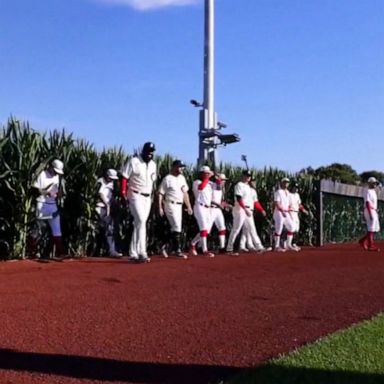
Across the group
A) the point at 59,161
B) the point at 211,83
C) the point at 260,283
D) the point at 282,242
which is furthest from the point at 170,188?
the point at 211,83

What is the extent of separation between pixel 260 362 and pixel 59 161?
8319mm

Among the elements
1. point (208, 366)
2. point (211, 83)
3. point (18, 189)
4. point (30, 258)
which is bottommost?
point (208, 366)

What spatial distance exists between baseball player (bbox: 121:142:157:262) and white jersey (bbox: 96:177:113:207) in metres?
1.51

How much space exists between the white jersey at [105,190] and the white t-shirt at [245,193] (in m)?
3.76

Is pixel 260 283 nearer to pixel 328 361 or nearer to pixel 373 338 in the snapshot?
pixel 373 338

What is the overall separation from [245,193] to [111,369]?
12.2m

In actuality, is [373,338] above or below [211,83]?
below

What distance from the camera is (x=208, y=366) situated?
540 centimetres

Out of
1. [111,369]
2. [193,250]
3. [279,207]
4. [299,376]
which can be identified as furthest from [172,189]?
[299,376]

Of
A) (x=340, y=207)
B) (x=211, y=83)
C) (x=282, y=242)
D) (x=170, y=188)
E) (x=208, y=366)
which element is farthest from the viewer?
(x=340, y=207)

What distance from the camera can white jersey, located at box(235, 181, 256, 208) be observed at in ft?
55.8

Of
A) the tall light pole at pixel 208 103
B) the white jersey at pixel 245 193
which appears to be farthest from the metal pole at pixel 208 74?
the white jersey at pixel 245 193

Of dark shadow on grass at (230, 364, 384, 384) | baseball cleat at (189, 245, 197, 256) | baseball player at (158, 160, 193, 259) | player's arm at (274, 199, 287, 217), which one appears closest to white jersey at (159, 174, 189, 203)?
baseball player at (158, 160, 193, 259)

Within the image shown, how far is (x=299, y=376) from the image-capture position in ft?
16.8
